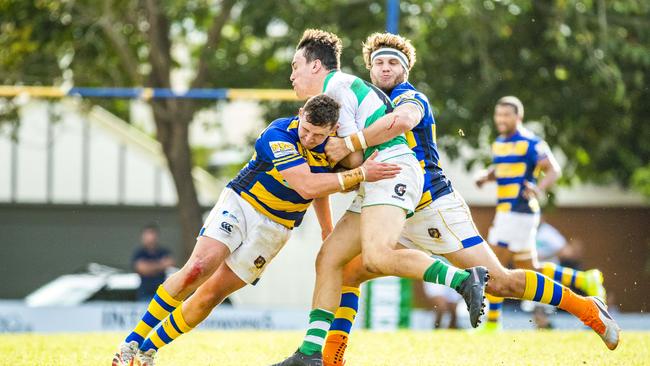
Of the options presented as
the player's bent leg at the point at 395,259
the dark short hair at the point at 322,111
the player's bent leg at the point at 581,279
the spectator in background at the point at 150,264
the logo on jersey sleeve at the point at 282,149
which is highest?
the dark short hair at the point at 322,111

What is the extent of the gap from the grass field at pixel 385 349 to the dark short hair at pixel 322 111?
200 centimetres

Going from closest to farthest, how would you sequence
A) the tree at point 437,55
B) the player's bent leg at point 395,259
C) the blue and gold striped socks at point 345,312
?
the player's bent leg at point 395,259 < the blue and gold striped socks at point 345,312 < the tree at point 437,55

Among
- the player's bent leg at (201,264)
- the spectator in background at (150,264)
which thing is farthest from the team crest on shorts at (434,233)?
the spectator in background at (150,264)

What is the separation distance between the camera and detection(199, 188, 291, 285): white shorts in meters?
6.93

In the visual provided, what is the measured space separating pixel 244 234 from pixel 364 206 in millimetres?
798

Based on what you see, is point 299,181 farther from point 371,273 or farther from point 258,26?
point 258,26

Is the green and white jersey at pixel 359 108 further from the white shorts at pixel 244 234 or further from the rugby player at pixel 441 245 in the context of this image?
the white shorts at pixel 244 234

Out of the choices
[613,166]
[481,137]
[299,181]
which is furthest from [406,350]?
[613,166]

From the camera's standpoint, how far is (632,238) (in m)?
24.2

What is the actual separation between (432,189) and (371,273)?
0.66m

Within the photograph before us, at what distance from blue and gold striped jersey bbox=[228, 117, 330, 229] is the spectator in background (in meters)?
7.58

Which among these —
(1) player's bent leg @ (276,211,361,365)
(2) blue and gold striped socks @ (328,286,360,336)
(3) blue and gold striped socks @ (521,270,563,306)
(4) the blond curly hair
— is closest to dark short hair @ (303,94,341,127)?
(1) player's bent leg @ (276,211,361,365)

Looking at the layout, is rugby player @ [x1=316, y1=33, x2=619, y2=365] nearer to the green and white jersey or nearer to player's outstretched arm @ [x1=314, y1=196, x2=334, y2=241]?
the green and white jersey

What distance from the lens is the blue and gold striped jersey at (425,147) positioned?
702cm
